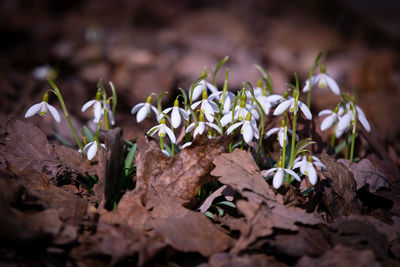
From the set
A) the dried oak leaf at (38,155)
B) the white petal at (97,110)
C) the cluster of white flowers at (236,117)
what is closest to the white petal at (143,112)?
the cluster of white flowers at (236,117)

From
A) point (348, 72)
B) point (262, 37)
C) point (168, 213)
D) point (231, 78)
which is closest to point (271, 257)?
point (168, 213)

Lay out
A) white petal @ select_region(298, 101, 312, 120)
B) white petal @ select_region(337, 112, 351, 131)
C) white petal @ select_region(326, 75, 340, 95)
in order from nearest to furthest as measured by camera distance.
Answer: white petal @ select_region(298, 101, 312, 120), white petal @ select_region(337, 112, 351, 131), white petal @ select_region(326, 75, 340, 95)

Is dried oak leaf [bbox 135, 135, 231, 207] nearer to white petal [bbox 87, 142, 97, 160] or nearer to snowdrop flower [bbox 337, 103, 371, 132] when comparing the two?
white petal [bbox 87, 142, 97, 160]

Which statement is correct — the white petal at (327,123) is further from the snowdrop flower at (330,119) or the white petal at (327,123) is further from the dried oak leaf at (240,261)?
the dried oak leaf at (240,261)

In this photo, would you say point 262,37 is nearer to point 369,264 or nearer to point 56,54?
point 56,54

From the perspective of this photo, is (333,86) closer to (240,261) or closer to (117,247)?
(240,261)

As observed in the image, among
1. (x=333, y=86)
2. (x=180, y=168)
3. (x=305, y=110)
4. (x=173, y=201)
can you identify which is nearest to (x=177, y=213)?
(x=173, y=201)

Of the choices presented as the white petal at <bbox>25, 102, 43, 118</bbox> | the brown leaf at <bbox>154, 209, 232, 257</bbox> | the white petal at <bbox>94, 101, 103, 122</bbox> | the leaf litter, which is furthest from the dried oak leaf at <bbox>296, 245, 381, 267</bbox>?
the white petal at <bbox>25, 102, 43, 118</bbox>
